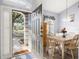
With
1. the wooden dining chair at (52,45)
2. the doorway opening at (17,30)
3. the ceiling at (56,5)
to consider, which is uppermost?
the ceiling at (56,5)

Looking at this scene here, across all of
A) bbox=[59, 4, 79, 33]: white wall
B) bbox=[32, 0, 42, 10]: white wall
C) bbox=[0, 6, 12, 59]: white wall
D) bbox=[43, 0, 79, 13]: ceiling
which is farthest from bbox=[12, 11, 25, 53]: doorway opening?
bbox=[59, 4, 79, 33]: white wall

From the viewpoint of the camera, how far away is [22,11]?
4.45ft

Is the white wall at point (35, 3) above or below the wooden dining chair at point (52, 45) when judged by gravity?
above

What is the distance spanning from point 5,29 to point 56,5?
753 mm

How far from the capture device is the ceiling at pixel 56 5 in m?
1.19

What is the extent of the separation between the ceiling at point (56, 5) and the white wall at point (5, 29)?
0.51 meters

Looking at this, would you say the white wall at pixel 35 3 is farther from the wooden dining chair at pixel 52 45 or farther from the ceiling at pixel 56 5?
the wooden dining chair at pixel 52 45

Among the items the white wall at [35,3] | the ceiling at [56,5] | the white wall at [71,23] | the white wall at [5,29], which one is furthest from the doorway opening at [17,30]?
the white wall at [71,23]

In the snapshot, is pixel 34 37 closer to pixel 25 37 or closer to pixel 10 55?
pixel 25 37

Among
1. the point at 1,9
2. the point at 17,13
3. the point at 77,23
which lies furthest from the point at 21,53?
the point at 77,23

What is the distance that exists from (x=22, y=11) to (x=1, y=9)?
29 centimetres

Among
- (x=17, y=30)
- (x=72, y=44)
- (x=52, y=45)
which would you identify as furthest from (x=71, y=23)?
(x=17, y=30)

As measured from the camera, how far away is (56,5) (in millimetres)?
1259

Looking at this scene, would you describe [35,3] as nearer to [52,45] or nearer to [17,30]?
[17,30]
